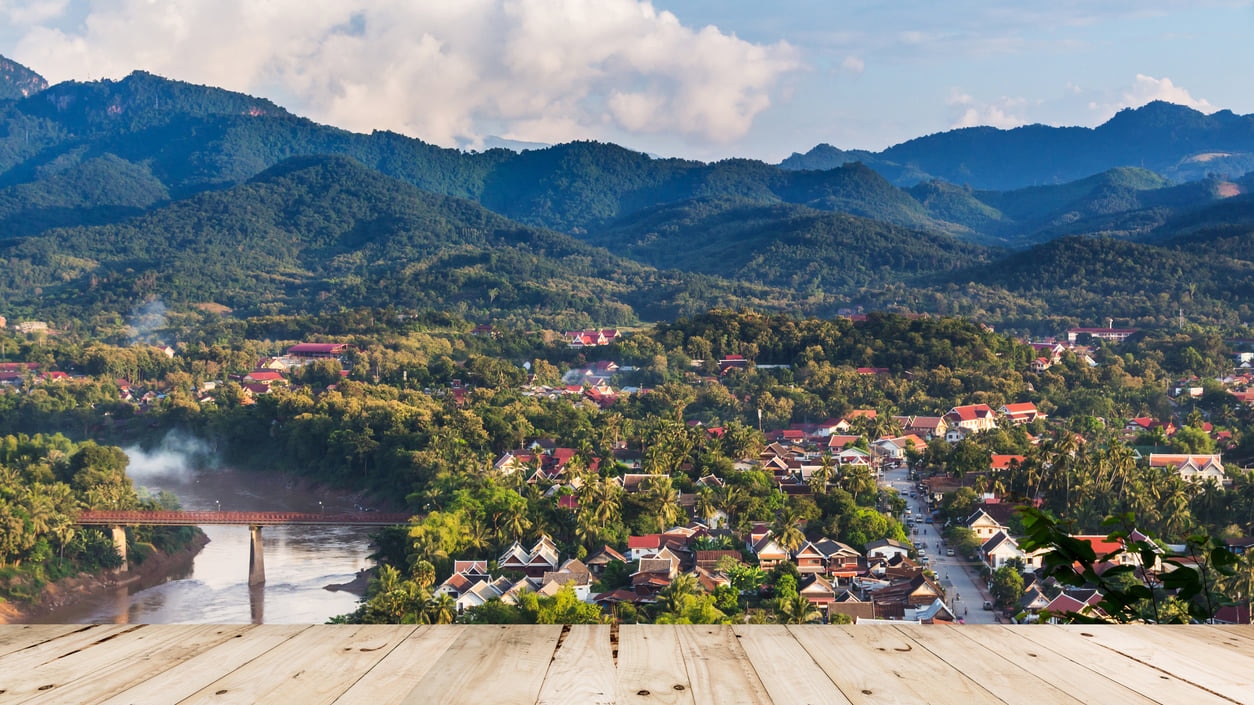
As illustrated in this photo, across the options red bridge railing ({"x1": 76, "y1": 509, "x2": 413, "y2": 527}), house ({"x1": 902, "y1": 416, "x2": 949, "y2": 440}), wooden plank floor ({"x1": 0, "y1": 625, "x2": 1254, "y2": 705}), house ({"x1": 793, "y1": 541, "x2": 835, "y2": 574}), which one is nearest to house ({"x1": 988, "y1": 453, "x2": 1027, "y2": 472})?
house ({"x1": 902, "y1": 416, "x2": 949, "y2": 440})

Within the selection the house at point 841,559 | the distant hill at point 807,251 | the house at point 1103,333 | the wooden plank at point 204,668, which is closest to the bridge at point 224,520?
the house at point 841,559

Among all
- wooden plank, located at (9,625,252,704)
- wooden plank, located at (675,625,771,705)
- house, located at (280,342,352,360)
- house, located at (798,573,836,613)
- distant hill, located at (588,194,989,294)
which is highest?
distant hill, located at (588,194,989,294)

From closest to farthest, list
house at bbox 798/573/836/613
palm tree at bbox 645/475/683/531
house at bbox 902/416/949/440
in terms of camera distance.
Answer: house at bbox 798/573/836/613 → palm tree at bbox 645/475/683/531 → house at bbox 902/416/949/440

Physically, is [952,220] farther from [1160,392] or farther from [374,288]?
[1160,392]

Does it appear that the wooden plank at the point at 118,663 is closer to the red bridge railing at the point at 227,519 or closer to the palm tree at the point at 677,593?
the palm tree at the point at 677,593

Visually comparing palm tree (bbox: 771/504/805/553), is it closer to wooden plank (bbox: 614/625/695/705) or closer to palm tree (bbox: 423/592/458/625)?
palm tree (bbox: 423/592/458/625)

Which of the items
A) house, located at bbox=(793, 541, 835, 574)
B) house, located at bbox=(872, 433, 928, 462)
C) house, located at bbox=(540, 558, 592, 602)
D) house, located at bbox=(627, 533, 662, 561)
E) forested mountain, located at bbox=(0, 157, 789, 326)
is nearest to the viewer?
house, located at bbox=(540, 558, 592, 602)
